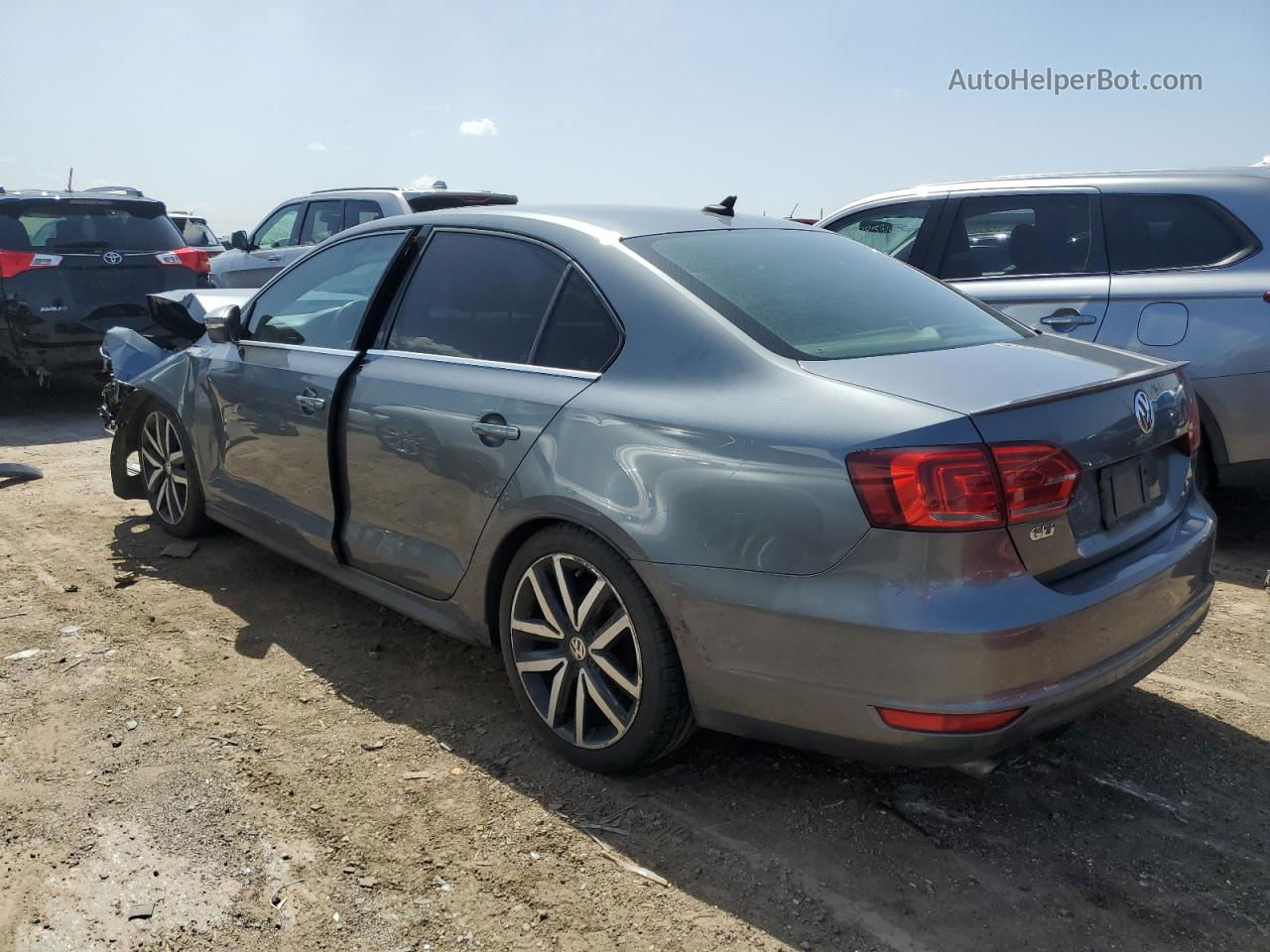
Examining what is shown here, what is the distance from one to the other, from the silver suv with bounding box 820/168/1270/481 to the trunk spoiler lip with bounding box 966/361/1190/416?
2118mm

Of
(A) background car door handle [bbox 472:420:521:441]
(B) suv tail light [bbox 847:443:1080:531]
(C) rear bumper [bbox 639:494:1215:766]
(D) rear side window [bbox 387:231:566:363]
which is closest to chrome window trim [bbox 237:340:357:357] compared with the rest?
(D) rear side window [bbox 387:231:566:363]

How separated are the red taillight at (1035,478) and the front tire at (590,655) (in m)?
0.93

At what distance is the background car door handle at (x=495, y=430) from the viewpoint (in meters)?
3.06

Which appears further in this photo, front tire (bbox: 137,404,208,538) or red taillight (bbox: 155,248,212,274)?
red taillight (bbox: 155,248,212,274)

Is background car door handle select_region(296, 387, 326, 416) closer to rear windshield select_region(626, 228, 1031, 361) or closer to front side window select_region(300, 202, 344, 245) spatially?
rear windshield select_region(626, 228, 1031, 361)

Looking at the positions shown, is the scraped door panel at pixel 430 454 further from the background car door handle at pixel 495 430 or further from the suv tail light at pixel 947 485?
the suv tail light at pixel 947 485

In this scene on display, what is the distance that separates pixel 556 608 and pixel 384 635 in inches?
52.7

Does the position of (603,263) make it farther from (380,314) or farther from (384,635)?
(384,635)

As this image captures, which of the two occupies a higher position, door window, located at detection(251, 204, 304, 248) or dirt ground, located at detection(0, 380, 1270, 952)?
door window, located at detection(251, 204, 304, 248)

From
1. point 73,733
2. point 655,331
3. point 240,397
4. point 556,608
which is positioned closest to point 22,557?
point 240,397

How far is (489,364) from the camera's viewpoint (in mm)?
3301

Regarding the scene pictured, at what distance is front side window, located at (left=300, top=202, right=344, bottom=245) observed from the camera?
10719mm

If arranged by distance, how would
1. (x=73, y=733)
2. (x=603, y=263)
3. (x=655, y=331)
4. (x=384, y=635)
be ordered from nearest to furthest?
(x=655, y=331) → (x=603, y=263) → (x=73, y=733) → (x=384, y=635)

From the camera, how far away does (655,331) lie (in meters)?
2.88
